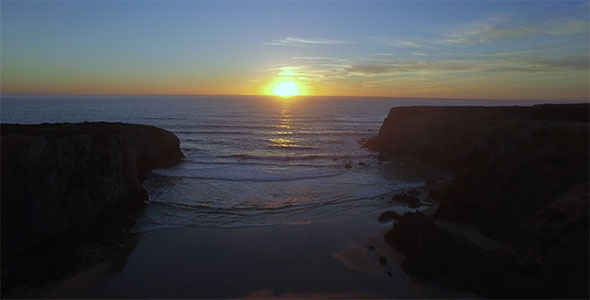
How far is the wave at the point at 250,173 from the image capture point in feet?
88.6

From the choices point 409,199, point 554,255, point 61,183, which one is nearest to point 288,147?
point 409,199

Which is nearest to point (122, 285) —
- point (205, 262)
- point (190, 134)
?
point (205, 262)

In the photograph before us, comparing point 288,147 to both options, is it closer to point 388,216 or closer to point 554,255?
point 388,216

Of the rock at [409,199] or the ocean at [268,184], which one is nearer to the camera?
the ocean at [268,184]

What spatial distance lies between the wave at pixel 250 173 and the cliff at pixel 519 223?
35.4 ft

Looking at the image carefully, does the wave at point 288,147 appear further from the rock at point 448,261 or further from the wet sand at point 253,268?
the rock at point 448,261

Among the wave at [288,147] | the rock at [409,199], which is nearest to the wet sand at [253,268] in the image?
the rock at [409,199]

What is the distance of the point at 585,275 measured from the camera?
27.2ft

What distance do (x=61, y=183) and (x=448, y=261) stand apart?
1667cm

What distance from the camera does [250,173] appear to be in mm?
28578

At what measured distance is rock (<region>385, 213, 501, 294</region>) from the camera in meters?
10.8

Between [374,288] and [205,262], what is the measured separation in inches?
273

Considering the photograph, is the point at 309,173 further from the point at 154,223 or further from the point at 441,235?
the point at 441,235

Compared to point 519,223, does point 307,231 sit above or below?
below
